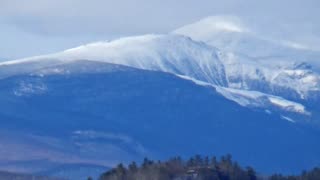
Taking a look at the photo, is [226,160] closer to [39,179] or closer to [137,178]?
[137,178]

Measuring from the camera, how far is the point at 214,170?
389ft

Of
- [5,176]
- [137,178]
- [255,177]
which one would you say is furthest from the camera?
[5,176]

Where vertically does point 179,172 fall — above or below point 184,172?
above

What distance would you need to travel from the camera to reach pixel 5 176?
145m

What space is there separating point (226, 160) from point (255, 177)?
13.0 feet

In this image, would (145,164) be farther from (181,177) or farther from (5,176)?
(5,176)

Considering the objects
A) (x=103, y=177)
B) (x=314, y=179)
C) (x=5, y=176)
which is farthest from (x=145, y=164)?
(x=5, y=176)

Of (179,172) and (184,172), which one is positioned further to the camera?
(179,172)

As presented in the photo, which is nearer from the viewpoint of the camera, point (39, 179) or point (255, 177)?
point (255, 177)

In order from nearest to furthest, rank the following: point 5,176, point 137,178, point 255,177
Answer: point 137,178, point 255,177, point 5,176

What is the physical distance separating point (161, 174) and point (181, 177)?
124cm

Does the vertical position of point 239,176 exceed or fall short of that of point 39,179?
it falls short

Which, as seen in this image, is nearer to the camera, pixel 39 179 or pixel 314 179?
pixel 314 179

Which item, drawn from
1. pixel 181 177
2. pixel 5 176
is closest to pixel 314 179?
pixel 181 177
